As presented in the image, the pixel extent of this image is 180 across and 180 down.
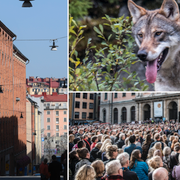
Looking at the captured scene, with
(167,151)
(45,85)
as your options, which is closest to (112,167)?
(167,151)

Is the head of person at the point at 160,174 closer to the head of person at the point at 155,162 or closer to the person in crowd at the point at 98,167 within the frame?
the head of person at the point at 155,162

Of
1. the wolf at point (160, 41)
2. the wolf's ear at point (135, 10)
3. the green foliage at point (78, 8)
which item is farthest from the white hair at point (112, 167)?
the green foliage at point (78, 8)

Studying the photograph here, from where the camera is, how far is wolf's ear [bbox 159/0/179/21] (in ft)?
22.0

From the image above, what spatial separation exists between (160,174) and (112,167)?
1010 millimetres

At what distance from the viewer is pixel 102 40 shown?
7145 mm

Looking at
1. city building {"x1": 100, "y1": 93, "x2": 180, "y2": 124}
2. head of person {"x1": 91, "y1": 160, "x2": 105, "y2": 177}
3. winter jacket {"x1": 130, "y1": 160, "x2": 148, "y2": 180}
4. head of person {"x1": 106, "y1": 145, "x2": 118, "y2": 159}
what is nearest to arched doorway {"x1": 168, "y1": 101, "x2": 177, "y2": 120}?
city building {"x1": 100, "y1": 93, "x2": 180, "y2": 124}

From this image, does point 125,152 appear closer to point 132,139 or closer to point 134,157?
point 134,157

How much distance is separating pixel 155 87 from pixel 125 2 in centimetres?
186

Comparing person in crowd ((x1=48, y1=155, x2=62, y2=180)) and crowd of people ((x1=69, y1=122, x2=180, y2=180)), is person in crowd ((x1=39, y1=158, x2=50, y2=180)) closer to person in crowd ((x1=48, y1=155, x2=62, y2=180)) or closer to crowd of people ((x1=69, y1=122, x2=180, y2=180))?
person in crowd ((x1=48, y1=155, x2=62, y2=180))

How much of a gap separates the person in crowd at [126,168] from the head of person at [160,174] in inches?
14.9

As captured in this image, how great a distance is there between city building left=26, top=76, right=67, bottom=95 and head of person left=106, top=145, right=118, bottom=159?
13.7 feet

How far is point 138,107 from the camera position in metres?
7.66

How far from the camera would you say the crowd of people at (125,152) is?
6.96 meters

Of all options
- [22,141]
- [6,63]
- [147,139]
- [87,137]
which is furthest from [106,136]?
[6,63]
